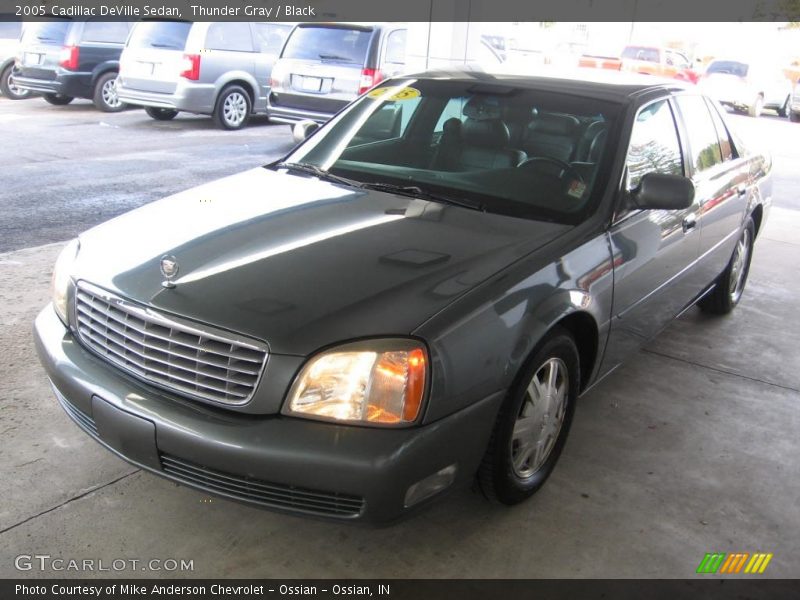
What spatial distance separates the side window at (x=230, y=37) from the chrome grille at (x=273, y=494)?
10190 mm

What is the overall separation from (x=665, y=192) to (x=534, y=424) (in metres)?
1.11

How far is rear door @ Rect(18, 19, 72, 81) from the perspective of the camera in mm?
12867

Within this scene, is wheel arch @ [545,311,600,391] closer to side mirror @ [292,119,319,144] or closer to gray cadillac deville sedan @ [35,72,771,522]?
gray cadillac deville sedan @ [35,72,771,522]

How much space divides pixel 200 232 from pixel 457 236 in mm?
932

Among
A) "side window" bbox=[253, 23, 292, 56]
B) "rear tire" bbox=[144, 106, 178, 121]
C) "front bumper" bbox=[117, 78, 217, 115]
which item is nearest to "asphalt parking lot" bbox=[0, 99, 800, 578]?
"front bumper" bbox=[117, 78, 217, 115]

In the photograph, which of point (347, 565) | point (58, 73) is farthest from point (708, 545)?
point (58, 73)

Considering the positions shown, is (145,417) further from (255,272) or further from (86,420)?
(255,272)

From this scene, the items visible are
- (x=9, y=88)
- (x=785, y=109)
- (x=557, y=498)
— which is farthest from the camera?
(x=785, y=109)

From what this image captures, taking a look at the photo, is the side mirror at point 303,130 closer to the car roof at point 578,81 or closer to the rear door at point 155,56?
the car roof at point 578,81

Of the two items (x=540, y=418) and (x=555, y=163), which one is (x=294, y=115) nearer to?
(x=555, y=163)

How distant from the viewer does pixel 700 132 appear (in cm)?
431

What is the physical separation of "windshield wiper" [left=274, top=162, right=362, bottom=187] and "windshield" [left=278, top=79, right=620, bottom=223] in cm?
3

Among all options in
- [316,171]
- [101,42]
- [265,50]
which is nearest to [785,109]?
[265,50]

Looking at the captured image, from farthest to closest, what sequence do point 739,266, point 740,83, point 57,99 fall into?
1. point 740,83
2. point 57,99
3. point 739,266
